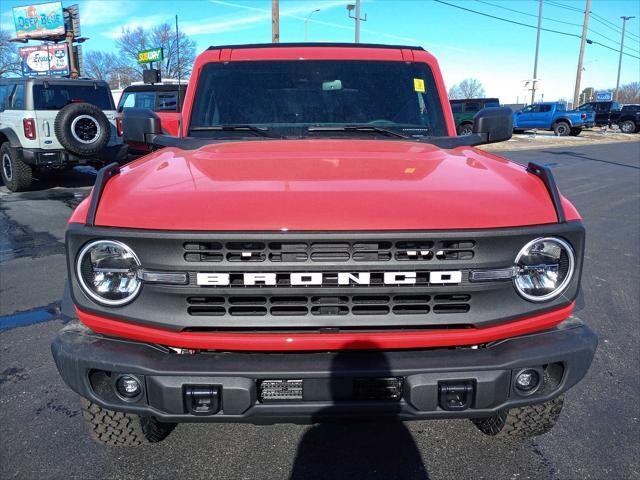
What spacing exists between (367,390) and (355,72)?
2.24 metres

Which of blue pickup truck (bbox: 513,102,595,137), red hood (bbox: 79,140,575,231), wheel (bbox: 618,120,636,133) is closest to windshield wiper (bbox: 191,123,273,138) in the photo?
red hood (bbox: 79,140,575,231)

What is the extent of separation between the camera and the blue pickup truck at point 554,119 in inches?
1272

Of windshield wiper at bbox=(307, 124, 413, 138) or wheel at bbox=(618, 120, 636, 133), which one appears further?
wheel at bbox=(618, 120, 636, 133)

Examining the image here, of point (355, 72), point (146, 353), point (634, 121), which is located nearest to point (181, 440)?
point (146, 353)

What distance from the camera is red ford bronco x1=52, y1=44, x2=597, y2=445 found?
6.24 ft

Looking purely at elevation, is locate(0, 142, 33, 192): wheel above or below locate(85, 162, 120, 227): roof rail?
below

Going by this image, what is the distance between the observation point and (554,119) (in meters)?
33.0

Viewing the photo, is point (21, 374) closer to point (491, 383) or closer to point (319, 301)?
point (319, 301)

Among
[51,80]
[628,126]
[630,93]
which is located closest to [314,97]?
[51,80]

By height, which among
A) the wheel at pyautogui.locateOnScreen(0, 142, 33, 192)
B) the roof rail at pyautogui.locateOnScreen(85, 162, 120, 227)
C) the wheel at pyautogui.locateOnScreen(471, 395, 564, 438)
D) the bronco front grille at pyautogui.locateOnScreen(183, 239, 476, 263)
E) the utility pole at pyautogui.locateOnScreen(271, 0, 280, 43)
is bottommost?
the wheel at pyautogui.locateOnScreen(471, 395, 564, 438)

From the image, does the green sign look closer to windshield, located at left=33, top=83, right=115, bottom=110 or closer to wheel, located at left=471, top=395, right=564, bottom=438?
windshield, located at left=33, top=83, right=115, bottom=110

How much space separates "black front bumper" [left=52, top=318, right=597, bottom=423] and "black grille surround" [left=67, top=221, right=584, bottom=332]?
0.11m

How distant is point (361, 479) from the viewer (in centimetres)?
240

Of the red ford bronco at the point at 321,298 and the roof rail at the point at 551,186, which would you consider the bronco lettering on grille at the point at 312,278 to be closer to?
the red ford bronco at the point at 321,298
